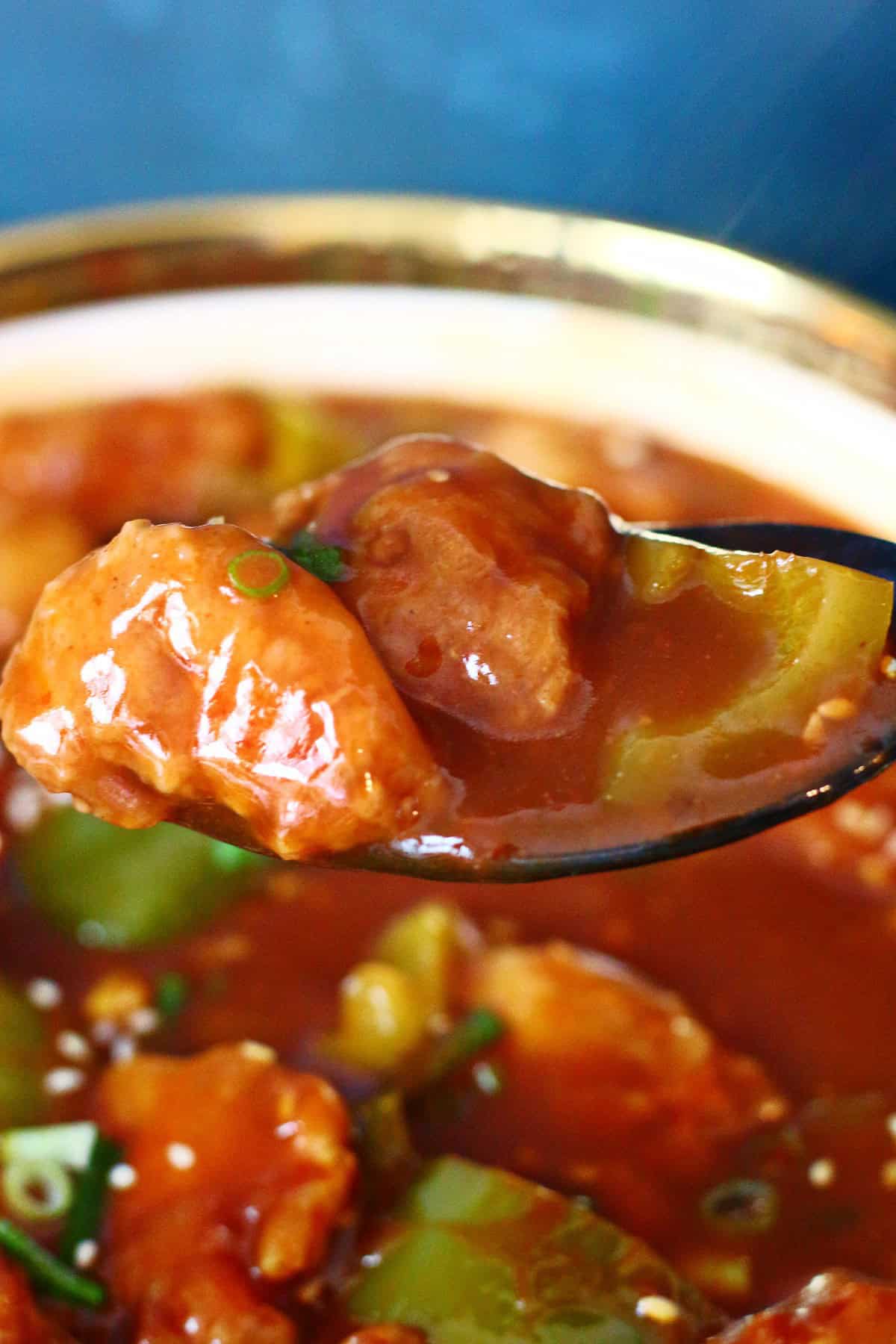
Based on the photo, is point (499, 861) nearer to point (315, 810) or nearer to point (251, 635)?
point (315, 810)

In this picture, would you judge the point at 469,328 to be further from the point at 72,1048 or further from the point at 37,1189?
the point at 37,1189

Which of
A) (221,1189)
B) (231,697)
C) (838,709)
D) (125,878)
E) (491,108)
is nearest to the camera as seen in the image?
(231,697)

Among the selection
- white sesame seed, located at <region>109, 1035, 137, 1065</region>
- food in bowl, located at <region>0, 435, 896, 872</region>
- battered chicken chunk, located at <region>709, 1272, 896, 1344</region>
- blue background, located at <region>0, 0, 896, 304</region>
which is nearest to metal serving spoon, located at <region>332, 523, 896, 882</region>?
food in bowl, located at <region>0, 435, 896, 872</region>

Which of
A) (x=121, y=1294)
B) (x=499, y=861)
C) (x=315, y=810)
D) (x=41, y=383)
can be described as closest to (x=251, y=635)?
(x=315, y=810)

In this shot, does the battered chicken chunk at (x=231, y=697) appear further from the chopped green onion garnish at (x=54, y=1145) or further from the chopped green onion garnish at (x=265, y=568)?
the chopped green onion garnish at (x=54, y=1145)

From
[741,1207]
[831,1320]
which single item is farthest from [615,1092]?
[831,1320]

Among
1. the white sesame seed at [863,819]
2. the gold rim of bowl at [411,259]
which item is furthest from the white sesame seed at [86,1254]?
the gold rim of bowl at [411,259]

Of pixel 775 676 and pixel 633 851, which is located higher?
pixel 775 676
